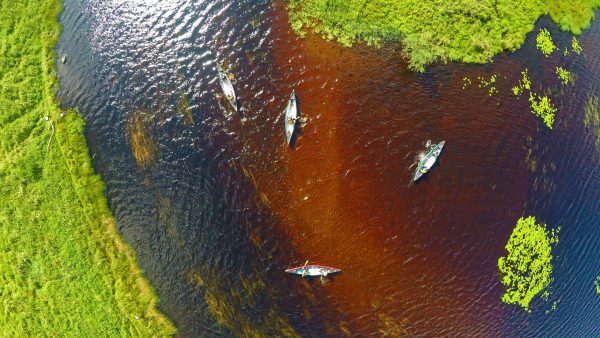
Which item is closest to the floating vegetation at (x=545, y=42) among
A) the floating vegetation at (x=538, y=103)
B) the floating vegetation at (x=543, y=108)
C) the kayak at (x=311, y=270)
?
the floating vegetation at (x=538, y=103)

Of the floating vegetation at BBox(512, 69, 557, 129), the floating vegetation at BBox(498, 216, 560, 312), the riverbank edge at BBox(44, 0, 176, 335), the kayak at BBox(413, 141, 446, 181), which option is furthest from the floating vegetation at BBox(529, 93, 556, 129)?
the riverbank edge at BBox(44, 0, 176, 335)

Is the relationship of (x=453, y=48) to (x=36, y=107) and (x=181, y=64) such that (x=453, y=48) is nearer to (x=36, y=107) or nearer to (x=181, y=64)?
(x=181, y=64)

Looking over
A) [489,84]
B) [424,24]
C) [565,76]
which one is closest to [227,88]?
[424,24]

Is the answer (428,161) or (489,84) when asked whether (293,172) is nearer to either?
(428,161)

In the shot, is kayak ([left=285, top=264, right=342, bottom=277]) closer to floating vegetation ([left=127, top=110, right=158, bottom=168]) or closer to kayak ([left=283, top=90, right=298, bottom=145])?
kayak ([left=283, top=90, right=298, bottom=145])

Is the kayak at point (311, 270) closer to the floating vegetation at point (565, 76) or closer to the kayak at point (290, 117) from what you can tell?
the kayak at point (290, 117)

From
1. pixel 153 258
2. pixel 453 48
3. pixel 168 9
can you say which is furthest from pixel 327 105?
pixel 153 258
